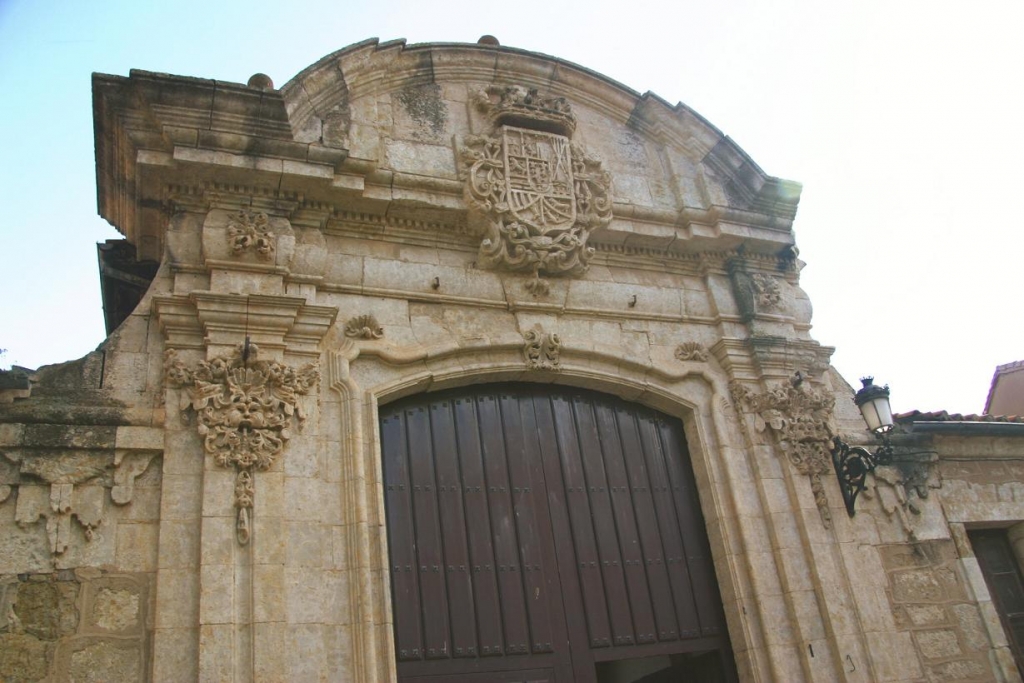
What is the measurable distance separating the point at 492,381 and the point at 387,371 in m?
0.81

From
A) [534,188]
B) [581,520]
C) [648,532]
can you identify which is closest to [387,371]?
[581,520]

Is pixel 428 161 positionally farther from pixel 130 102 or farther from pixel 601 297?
pixel 130 102

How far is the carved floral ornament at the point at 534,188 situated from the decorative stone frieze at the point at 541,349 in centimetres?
51

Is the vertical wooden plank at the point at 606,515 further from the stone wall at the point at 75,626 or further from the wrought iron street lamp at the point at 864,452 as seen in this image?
Result: the stone wall at the point at 75,626

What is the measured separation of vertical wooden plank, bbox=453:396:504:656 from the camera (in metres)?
5.30

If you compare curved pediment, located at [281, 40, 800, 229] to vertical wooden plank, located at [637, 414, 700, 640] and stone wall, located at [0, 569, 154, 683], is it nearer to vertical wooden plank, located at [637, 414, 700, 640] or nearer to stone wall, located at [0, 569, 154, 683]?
vertical wooden plank, located at [637, 414, 700, 640]

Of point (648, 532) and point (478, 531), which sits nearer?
point (478, 531)

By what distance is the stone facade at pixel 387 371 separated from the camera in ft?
14.9

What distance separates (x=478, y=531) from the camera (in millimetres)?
5578

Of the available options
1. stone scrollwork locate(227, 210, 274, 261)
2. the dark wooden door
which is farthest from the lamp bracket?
stone scrollwork locate(227, 210, 274, 261)

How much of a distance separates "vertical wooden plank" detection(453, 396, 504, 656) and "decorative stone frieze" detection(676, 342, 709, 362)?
1.68m

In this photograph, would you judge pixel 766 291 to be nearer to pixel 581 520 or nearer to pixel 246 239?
pixel 581 520

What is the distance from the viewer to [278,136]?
5.86 metres

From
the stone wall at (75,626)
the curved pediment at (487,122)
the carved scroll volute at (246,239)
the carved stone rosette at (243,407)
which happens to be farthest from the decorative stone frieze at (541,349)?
the stone wall at (75,626)
